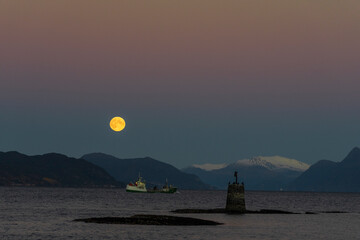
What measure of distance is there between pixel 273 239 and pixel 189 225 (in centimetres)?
1957

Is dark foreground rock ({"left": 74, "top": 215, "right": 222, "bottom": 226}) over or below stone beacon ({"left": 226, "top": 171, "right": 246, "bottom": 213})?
below

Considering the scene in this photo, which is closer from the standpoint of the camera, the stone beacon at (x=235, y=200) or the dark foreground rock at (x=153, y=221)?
the dark foreground rock at (x=153, y=221)

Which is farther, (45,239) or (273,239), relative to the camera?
(273,239)

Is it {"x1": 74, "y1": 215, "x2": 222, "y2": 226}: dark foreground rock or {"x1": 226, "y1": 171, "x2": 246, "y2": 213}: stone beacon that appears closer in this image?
{"x1": 74, "y1": 215, "x2": 222, "y2": 226}: dark foreground rock

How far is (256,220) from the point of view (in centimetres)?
11862

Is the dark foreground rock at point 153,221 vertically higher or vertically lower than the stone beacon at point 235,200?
lower

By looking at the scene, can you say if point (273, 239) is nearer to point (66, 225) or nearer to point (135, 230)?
point (135, 230)

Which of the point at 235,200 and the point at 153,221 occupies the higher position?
the point at 235,200

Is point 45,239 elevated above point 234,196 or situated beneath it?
situated beneath


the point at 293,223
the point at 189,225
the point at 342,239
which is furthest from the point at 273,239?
the point at 293,223

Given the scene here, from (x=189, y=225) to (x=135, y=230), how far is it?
1271 cm

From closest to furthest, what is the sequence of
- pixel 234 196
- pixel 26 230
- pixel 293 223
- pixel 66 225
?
pixel 26 230, pixel 66 225, pixel 293 223, pixel 234 196

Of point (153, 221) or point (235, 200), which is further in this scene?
point (235, 200)

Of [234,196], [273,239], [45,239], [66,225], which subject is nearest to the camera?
[45,239]
